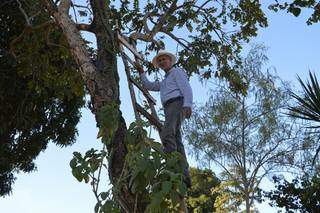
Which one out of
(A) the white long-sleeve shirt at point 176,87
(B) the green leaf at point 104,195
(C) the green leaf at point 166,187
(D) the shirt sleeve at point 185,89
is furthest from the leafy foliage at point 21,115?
(C) the green leaf at point 166,187

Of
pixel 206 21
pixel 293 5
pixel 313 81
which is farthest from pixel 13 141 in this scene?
pixel 293 5

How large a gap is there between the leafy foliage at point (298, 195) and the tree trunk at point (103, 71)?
1394 cm

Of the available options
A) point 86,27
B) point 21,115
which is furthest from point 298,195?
point 86,27

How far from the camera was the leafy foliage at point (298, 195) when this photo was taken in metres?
16.7

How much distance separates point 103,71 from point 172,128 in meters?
0.94

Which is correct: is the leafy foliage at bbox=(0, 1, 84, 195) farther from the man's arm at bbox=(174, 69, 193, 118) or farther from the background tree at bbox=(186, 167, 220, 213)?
the background tree at bbox=(186, 167, 220, 213)

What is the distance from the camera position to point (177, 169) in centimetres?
277

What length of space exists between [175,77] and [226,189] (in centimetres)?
1909

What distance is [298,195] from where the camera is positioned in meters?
17.5

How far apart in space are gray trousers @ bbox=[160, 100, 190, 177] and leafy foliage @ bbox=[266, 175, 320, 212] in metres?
13.1

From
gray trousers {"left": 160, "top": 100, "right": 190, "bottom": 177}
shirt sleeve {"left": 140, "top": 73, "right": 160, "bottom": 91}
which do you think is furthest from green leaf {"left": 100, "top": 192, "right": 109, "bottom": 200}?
shirt sleeve {"left": 140, "top": 73, "right": 160, "bottom": 91}

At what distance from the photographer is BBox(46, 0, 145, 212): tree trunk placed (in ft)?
11.0

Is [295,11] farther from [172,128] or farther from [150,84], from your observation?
[172,128]

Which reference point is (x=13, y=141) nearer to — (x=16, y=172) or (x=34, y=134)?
(x=34, y=134)
